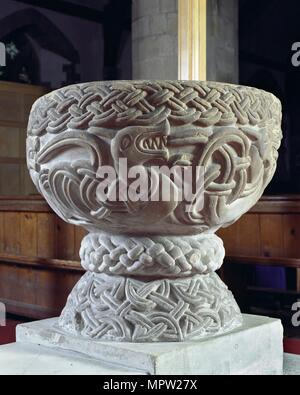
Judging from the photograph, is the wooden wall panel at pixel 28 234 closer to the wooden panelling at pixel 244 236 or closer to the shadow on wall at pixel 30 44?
the wooden panelling at pixel 244 236

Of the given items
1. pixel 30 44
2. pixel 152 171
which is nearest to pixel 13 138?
pixel 30 44

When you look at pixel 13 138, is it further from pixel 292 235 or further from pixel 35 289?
pixel 292 235

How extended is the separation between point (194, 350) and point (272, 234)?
1.53m

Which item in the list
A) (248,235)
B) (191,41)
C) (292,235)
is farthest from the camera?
(248,235)

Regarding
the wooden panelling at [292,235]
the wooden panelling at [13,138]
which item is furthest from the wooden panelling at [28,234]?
the wooden panelling at [13,138]

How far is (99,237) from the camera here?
5.44ft

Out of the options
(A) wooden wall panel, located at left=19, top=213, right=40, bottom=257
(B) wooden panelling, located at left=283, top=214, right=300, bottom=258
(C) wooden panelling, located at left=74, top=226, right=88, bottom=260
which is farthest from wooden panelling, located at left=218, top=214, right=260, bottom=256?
(A) wooden wall panel, located at left=19, top=213, right=40, bottom=257

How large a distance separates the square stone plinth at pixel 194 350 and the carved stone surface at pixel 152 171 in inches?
1.7

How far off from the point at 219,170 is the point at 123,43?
6.84m

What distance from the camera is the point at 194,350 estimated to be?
1477mm

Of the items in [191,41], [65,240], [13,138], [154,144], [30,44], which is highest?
[30,44]

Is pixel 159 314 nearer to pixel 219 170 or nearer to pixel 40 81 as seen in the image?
pixel 219 170

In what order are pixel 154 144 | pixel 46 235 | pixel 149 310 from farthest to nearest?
pixel 46 235 → pixel 149 310 → pixel 154 144

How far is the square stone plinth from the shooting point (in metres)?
1.44
